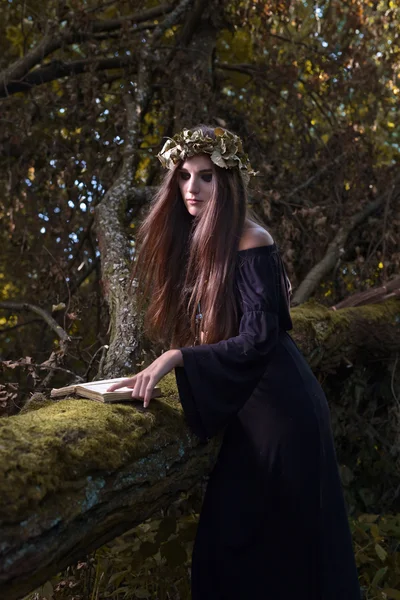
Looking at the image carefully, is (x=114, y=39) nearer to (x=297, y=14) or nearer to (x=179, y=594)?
(x=297, y=14)

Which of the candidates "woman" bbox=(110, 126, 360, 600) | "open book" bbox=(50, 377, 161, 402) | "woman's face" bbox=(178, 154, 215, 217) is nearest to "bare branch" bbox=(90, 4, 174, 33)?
"woman's face" bbox=(178, 154, 215, 217)

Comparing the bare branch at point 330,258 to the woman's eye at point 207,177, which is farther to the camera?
the bare branch at point 330,258

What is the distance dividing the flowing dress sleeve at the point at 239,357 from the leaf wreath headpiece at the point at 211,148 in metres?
0.39

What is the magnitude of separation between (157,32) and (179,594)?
3885 mm

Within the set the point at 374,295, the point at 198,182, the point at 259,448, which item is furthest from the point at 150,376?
the point at 374,295

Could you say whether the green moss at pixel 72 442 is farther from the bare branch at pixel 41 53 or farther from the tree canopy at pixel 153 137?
the bare branch at pixel 41 53

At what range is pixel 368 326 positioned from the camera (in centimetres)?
406

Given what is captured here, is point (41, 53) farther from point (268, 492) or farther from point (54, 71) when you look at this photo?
point (268, 492)

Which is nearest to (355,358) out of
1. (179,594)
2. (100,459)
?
(179,594)

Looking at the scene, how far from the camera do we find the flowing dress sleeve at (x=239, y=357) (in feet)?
6.94

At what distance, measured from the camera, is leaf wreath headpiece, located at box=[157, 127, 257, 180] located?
8.42 ft

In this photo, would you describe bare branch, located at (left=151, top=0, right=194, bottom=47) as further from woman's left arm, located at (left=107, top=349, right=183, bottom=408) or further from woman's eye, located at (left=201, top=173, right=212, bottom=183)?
woman's left arm, located at (left=107, top=349, right=183, bottom=408)

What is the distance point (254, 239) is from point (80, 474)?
1116mm

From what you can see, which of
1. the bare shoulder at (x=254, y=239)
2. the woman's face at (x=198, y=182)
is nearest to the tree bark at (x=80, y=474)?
the bare shoulder at (x=254, y=239)
